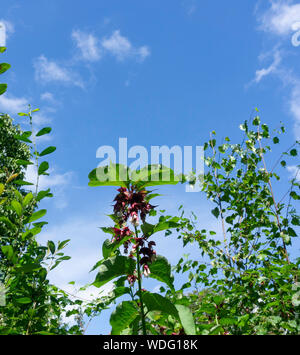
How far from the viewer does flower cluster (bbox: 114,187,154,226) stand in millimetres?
1405

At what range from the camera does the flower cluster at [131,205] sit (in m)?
1.41

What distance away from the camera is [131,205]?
4.67 ft

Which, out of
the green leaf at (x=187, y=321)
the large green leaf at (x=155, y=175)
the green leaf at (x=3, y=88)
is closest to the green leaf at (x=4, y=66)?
the green leaf at (x=3, y=88)

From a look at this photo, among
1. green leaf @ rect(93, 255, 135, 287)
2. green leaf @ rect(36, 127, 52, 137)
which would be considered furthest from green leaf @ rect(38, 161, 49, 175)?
green leaf @ rect(93, 255, 135, 287)

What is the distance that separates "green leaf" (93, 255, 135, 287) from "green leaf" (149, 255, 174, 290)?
0.35 feet

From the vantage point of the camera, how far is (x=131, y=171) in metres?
1.41

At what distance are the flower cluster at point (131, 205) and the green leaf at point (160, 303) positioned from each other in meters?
0.33

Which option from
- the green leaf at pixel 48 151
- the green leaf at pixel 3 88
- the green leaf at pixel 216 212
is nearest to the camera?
the green leaf at pixel 3 88

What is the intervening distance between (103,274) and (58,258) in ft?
2.10

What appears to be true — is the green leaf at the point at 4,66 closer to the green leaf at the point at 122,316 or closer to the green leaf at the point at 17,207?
the green leaf at the point at 17,207

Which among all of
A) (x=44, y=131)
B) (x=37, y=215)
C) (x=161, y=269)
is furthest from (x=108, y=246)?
(x=44, y=131)

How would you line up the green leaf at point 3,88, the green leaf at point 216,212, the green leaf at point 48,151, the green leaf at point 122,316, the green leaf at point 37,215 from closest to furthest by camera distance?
the green leaf at point 122,316 < the green leaf at point 3,88 < the green leaf at point 37,215 < the green leaf at point 48,151 < the green leaf at point 216,212
